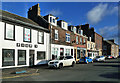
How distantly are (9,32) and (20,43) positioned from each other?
7.06 ft

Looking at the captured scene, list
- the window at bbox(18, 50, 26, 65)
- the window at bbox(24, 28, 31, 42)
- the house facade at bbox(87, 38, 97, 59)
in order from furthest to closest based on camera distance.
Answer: the house facade at bbox(87, 38, 97, 59), the window at bbox(24, 28, 31, 42), the window at bbox(18, 50, 26, 65)

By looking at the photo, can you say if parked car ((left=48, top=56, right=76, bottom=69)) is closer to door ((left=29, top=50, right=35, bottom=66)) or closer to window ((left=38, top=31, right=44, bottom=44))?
door ((left=29, top=50, right=35, bottom=66))

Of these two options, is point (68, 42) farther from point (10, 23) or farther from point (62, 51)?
point (10, 23)

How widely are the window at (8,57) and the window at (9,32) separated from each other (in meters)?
1.67

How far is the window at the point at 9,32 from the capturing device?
1426cm

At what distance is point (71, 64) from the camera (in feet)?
58.2

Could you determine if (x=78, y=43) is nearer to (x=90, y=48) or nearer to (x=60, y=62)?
(x=90, y=48)

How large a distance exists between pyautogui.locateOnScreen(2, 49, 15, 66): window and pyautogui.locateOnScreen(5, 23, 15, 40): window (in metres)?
1.67

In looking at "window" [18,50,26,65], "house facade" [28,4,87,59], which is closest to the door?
"window" [18,50,26,65]

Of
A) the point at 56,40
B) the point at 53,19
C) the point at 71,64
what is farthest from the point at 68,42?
the point at 71,64

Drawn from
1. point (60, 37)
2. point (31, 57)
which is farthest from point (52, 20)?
point (31, 57)

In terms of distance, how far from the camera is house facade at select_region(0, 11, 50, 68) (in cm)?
1395

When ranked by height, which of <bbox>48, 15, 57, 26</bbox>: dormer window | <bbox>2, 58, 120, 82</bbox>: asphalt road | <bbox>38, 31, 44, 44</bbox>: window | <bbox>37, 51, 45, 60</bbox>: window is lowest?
<bbox>2, 58, 120, 82</bbox>: asphalt road

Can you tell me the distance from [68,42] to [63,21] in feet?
16.7
